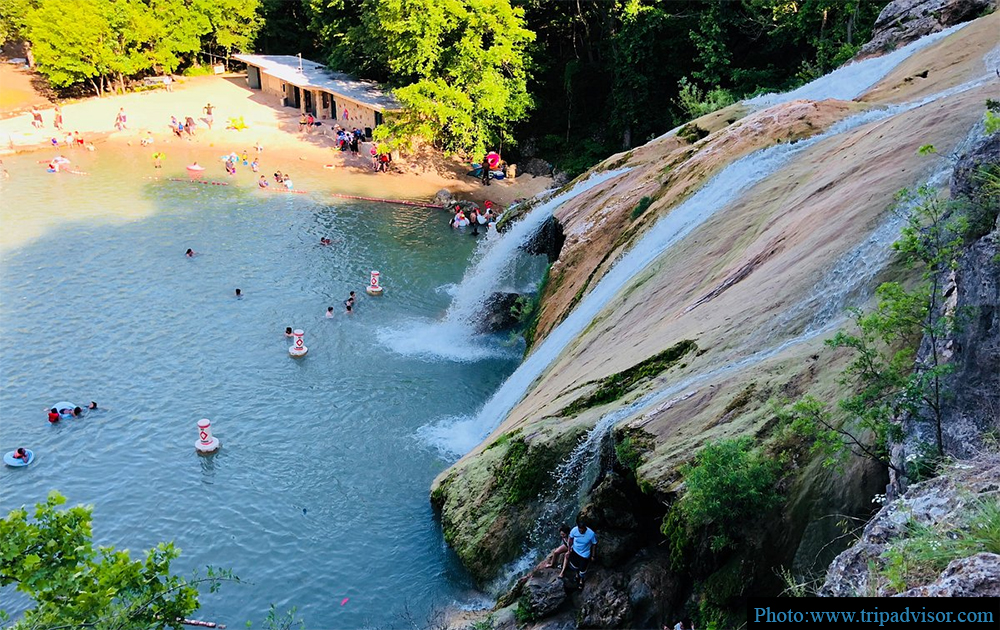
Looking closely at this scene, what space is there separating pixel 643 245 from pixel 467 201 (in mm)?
24207

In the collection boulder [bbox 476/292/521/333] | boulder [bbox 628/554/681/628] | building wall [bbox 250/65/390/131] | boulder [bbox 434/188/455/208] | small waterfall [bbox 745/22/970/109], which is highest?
small waterfall [bbox 745/22/970/109]

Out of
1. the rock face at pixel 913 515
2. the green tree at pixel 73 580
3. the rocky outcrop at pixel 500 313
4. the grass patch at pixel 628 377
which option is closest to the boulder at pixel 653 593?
the grass patch at pixel 628 377

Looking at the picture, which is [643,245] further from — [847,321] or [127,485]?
[127,485]

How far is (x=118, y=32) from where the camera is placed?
5978 cm

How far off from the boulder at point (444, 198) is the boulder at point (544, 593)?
31775mm

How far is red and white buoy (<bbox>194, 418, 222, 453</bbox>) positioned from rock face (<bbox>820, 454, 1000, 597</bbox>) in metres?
17.5

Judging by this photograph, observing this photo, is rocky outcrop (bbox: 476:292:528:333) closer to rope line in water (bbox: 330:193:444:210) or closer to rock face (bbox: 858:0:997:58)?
rock face (bbox: 858:0:997:58)

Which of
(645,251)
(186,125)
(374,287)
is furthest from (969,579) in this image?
(186,125)

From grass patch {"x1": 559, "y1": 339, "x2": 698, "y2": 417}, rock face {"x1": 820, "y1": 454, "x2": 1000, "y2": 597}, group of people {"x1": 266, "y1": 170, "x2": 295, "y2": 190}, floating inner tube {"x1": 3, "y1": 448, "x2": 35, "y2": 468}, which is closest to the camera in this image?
rock face {"x1": 820, "y1": 454, "x2": 1000, "y2": 597}

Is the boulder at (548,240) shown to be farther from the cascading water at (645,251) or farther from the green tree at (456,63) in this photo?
the green tree at (456,63)

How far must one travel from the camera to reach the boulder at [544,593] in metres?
13.2

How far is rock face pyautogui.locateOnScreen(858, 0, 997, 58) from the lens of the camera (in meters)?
25.0

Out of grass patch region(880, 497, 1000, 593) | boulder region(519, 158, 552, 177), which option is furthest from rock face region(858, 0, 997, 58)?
grass patch region(880, 497, 1000, 593)

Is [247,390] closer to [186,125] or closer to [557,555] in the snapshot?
[557,555]
